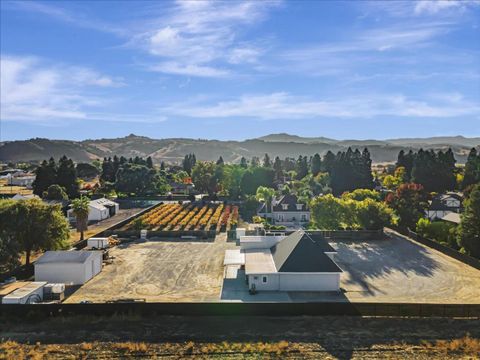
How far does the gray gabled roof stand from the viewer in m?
33.1

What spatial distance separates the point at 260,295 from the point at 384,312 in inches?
328

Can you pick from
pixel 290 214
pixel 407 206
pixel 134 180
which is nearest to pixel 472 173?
pixel 407 206

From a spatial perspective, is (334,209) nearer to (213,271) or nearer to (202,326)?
(213,271)

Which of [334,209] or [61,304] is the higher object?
[334,209]

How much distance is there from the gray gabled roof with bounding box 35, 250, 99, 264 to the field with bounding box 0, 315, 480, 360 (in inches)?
289

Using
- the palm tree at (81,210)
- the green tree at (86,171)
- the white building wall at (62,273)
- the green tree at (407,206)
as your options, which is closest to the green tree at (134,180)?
the palm tree at (81,210)

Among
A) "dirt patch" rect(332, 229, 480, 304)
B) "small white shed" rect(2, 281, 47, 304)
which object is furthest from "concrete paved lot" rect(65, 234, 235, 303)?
"dirt patch" rect(332, 229, 480, 304)

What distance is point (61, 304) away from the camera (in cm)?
2659

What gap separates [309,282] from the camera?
3144 cm

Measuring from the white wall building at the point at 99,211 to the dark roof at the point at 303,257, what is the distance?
37640 mm

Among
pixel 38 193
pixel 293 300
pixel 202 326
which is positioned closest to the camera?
pixel 202 326

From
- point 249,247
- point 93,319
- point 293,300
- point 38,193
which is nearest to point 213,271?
point 249,247

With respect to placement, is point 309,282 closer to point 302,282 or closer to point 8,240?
point 302,282

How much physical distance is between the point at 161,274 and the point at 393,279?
18.6 m
